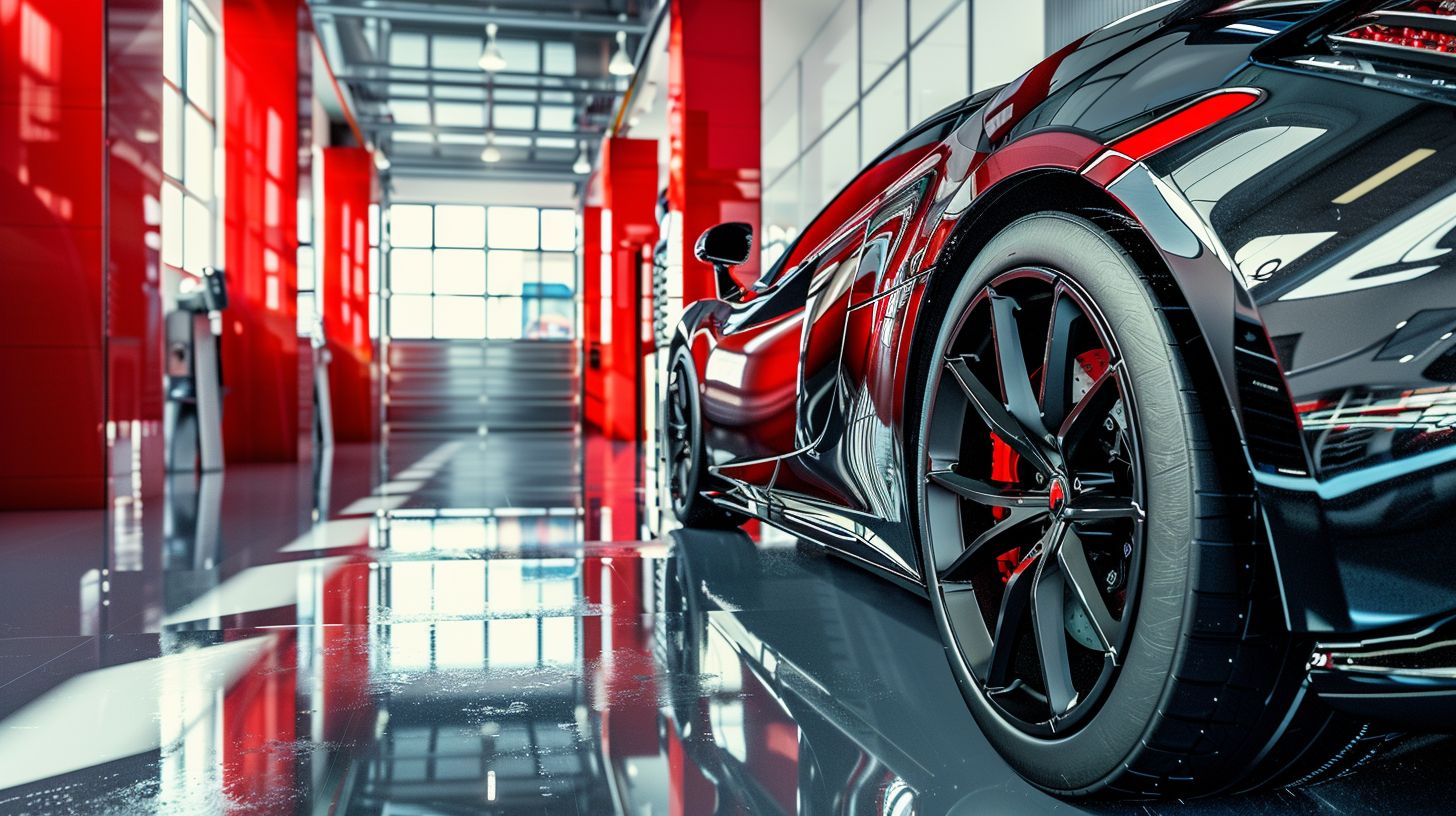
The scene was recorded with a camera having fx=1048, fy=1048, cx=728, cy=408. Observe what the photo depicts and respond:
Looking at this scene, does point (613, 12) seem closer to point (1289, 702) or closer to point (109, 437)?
point (109, 437)

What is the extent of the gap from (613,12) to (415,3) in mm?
2352

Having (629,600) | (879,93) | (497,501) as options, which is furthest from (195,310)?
(629,600)

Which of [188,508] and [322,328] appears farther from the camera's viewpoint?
[322,328]

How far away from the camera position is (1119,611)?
1.29 meters

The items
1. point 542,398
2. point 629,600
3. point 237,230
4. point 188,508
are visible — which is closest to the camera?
point 629,600

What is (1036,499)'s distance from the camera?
1285 millimetres

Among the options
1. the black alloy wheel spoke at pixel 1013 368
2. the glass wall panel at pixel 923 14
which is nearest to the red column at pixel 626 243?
the glass wall panel at pixel 923 14

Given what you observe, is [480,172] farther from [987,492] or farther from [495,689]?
[987,492]

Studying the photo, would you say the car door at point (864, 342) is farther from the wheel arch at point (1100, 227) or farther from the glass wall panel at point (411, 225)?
the glass wall panel at point (411, 225)

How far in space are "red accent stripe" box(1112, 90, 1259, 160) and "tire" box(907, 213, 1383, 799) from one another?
0.10 meters

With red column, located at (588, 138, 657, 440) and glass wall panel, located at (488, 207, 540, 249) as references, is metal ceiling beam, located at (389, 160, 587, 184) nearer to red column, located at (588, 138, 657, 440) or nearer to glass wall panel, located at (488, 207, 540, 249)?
glass wall panel, located at (488, 207, 540, 249)

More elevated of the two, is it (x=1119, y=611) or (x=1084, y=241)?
(x=1084, y=241)

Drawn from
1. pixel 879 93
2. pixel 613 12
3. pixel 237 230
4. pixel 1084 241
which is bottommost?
pixel 1084 241

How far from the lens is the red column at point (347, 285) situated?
1559cm
